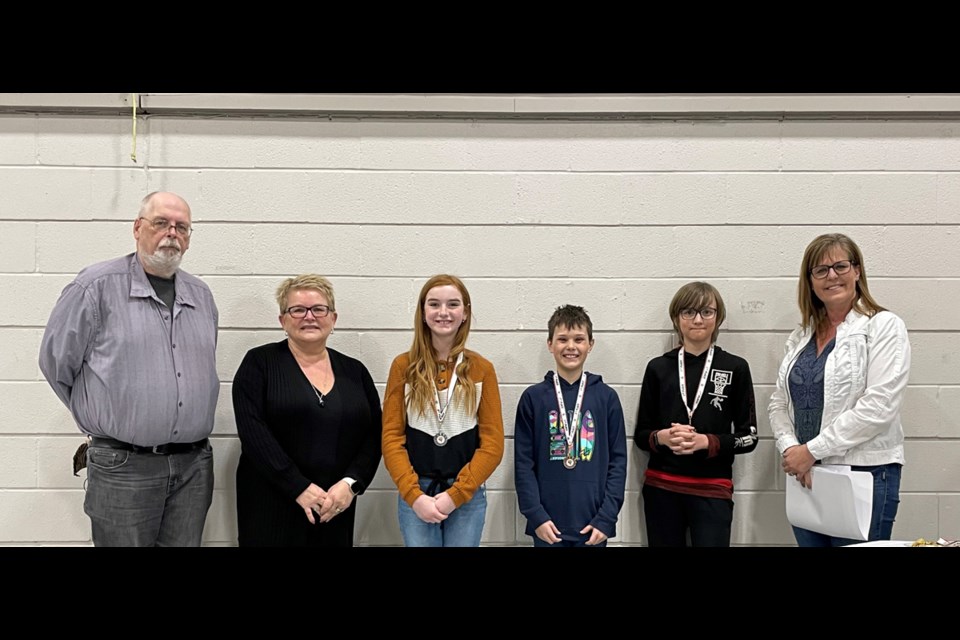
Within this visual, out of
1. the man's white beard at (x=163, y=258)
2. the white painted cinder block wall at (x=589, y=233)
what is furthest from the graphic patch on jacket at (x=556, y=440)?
the man's white beard at (x=163, y=258)

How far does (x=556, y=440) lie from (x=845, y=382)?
1161 mm

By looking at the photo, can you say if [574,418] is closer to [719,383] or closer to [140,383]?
[719,383]

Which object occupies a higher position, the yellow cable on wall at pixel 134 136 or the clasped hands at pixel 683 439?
the yellow cable on wall at pixel 134 136

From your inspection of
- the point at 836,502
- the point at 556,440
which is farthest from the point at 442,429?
the point at 836,502

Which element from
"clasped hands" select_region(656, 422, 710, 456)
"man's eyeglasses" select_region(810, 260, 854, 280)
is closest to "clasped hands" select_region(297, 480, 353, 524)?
"clasped hands" select_region(656, 422, 710, 456)

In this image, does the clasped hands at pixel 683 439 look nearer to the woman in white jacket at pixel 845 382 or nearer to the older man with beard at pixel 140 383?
the woman in white jacket at pixel 845 382

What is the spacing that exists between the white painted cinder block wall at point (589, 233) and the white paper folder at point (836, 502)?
47cm

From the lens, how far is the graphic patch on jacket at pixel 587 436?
3.09 meters

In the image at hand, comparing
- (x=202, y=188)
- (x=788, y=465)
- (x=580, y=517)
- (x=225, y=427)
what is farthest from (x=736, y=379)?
(x=202, y=188)

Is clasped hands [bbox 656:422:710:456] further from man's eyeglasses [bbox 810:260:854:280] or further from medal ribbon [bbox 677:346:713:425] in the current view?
man's eyeglasses [bbox 810:260:854:280]

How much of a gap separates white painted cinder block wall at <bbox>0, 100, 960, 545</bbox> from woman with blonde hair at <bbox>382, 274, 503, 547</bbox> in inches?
16.9

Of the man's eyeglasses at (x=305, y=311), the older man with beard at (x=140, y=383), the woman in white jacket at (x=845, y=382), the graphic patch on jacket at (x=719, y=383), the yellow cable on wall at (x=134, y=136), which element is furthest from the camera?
the yellow cable on wall at (x=134, y=136)

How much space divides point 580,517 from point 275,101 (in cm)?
227

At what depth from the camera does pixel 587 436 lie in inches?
122
